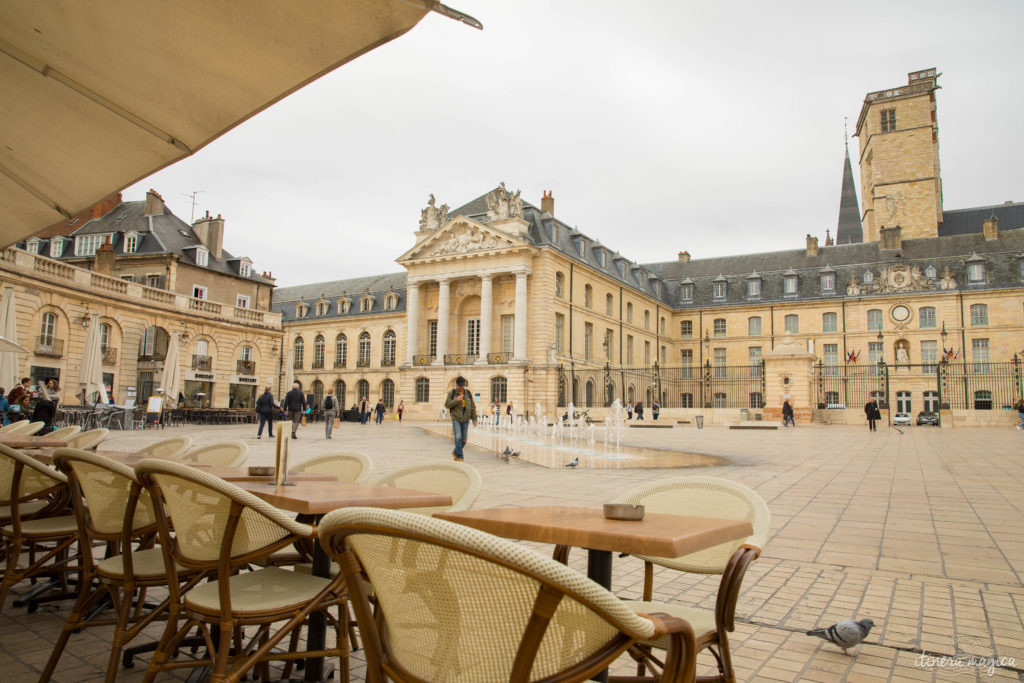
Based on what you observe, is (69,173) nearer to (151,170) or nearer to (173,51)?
(151,170)

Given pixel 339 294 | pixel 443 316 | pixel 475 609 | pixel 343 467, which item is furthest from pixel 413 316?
pixel 475 609

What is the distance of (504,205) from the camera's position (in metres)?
39.6

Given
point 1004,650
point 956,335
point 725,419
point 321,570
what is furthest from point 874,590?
point 956,335

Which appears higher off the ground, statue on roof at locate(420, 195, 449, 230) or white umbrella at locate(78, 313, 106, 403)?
statue on roof at locate(420, 195, 449, 230)

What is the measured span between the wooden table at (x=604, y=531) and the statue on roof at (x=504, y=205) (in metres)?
37.7

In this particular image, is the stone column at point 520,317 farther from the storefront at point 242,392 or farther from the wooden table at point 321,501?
the wooden table at point 321,501

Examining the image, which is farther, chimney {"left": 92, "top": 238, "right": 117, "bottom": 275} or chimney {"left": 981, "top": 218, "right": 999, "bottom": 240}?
chimney {"left": 981, "top": 218, "right": 999, "bottom": 240}

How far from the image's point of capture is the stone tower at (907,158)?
5262cm

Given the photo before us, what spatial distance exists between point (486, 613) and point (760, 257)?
57.1 meters

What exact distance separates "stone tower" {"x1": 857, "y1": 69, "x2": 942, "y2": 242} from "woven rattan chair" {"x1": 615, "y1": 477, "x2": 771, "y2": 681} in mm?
59061

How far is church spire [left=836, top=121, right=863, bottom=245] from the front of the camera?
76.1 metres

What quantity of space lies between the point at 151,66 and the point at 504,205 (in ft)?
123

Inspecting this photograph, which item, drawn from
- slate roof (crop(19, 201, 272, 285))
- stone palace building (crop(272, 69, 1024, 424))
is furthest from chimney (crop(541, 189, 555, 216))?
slate roof (crop(19, 201, 272, 285))

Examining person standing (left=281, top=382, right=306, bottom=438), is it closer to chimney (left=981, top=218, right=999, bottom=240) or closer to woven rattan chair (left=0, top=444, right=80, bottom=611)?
woven rattan chair (left=0, top=444, right=80, bottom=611)
